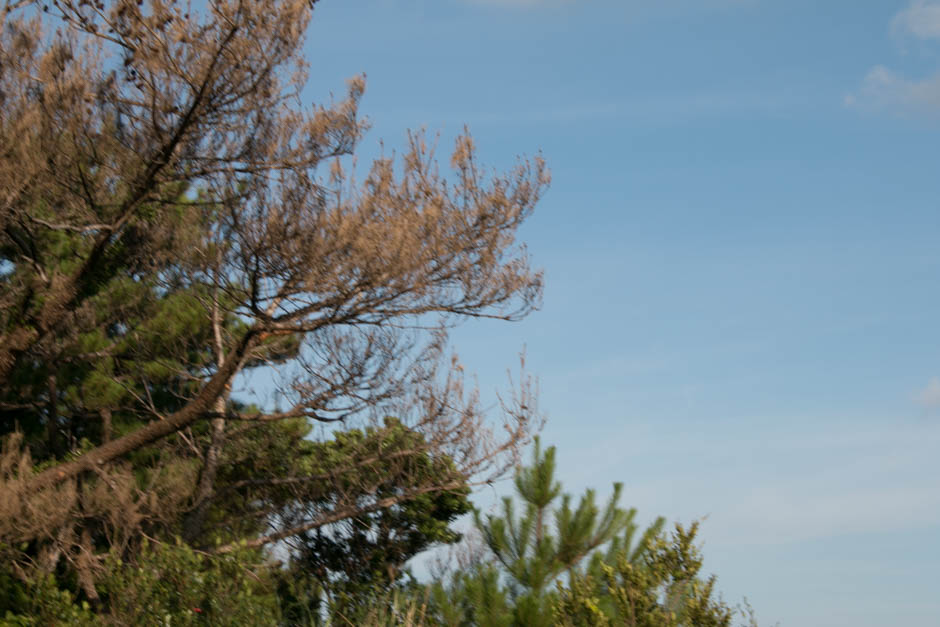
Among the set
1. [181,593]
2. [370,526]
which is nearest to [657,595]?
[181,593]

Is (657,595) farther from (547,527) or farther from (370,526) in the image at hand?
(370,526)

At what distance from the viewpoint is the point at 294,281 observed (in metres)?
10.8

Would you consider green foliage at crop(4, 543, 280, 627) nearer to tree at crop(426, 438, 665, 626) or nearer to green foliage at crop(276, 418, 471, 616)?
tree at crop(426, 438, 665, 626)

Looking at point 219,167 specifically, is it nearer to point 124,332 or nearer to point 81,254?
point 81,254

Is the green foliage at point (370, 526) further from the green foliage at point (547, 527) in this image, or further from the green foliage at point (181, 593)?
the green foliage at point (181, 593)

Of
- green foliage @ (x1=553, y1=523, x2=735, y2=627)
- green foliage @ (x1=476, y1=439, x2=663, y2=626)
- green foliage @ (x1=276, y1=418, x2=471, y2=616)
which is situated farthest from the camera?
green foliage @ (x1=276, y1=418, x2=471, y2=616)

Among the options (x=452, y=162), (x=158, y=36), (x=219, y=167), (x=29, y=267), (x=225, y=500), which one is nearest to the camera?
(x=158, y=36)

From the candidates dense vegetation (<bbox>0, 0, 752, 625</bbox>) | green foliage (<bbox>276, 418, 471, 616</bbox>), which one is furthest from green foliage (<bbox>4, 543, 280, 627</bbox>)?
green foliage (<bbox>276, 418, 471, 616</bbox>)

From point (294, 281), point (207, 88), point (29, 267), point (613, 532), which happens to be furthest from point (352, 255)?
point (29, 267)

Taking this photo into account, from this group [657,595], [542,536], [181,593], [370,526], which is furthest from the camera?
[370,526]

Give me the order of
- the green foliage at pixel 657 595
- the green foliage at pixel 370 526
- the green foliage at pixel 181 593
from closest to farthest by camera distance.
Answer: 1. the green foliage at pixel 657 595
2. the green foliage at pixel 181 593
3. the green foliage at pixel 370 526

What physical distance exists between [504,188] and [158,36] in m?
4.62

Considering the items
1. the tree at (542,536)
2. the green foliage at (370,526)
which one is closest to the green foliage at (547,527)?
the tree at (542,536)

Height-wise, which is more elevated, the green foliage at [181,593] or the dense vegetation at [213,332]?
the dense vegetation at [213,332]
